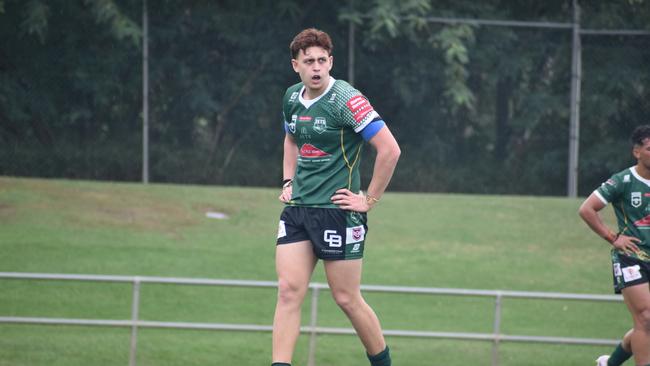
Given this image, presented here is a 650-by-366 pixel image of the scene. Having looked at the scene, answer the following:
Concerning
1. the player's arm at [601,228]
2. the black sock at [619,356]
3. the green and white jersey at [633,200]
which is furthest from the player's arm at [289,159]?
the black sock at [619,356]

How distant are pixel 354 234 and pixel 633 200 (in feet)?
8.32

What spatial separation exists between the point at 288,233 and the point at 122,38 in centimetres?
998

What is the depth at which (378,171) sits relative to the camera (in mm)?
5984

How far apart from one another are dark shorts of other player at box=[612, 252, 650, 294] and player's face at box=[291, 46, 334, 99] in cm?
288

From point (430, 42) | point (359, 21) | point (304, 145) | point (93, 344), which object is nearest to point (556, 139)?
point (430, 42)

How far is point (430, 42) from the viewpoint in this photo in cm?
1570

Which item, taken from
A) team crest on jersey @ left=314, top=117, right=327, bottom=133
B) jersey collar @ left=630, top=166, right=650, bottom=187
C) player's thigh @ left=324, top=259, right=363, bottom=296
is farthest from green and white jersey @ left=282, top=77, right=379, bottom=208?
jersey collar @ left=630, top=166, right=650, bottom=187

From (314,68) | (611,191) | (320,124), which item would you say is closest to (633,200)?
(611,191)

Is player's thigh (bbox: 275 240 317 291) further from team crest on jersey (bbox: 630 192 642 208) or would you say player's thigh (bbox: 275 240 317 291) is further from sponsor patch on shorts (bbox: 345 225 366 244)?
team crest on jersey (bbox: 630 192 642 208)

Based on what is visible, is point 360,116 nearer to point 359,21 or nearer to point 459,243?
point 459,243

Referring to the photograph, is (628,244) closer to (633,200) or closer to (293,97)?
(633,200)

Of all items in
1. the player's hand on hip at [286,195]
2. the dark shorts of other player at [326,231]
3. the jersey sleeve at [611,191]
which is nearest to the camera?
the dark shorts of other player at [326,231]

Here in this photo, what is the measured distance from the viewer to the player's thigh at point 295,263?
595 cm

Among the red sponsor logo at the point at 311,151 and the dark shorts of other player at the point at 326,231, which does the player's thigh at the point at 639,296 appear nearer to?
the dark shorts of other player at the point at 326,231
